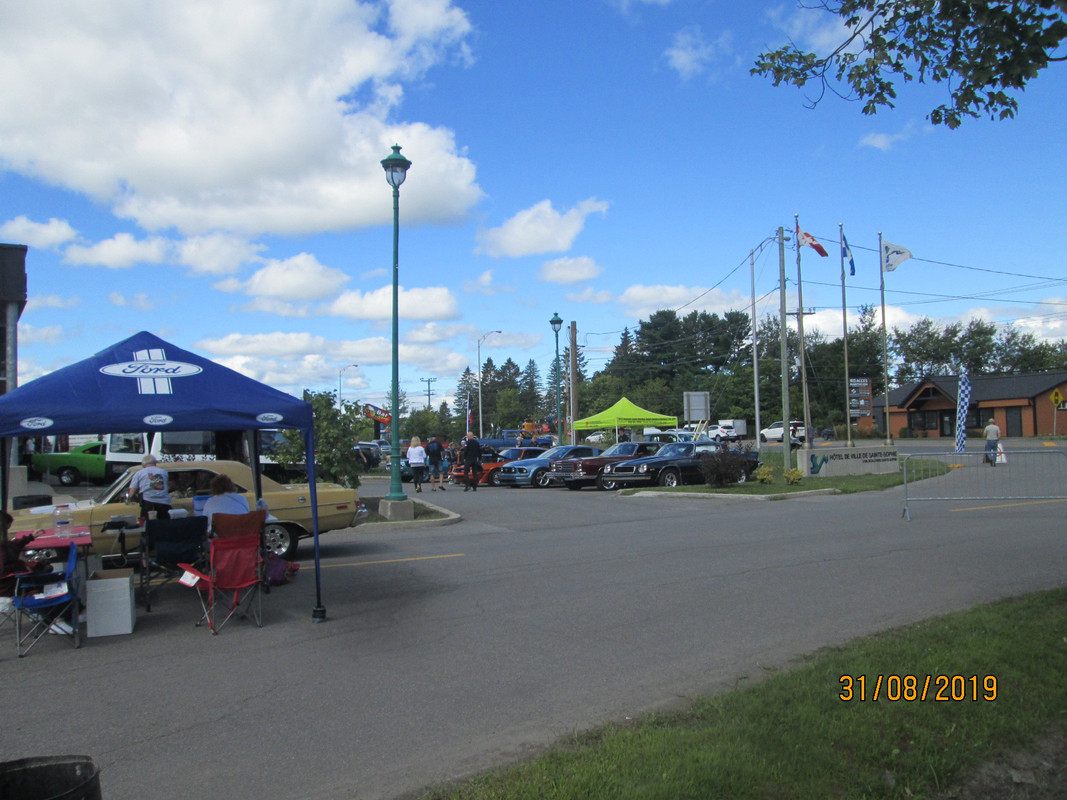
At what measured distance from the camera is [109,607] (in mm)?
7727

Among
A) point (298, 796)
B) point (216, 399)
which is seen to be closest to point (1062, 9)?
point (298, 796)

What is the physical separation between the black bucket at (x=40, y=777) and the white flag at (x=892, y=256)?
136 ft

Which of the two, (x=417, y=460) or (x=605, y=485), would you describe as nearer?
(x=417, y=460)

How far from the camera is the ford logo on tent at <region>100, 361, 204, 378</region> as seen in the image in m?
8.37

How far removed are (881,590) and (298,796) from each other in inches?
273

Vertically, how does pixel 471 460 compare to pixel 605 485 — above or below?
above

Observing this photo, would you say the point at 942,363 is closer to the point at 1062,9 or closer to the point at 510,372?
the point at 510,372

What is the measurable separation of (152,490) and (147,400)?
8.82 ft

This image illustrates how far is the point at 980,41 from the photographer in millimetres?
7488

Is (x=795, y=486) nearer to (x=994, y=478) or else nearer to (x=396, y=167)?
(x=994, y=478)

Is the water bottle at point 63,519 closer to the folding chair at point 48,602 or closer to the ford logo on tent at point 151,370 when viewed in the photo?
the folding chair at point 48,602

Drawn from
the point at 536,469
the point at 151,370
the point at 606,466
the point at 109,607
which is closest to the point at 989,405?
the point at 536,469

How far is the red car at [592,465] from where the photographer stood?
84.4ft
